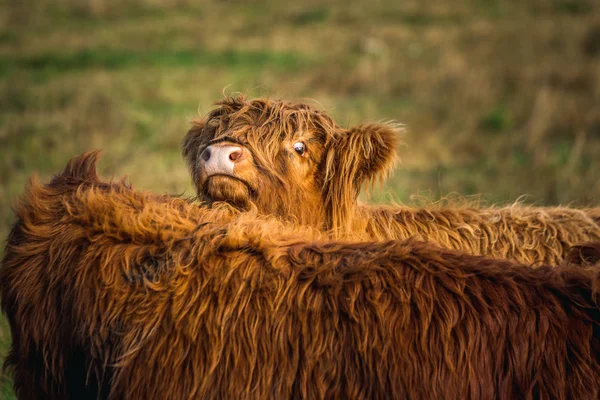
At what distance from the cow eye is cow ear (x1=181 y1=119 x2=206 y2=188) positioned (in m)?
0.58

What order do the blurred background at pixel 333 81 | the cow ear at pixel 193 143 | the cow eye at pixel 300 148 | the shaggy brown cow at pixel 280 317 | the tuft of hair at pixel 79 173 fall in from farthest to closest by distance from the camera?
the blurred background at pixel 333 81 → the cow ear at pixel 193 143 → the cow eye at pixel 300 148 → the tuft of hair at pixel 79 173 → the shaggy brown cow at pixel 280 317

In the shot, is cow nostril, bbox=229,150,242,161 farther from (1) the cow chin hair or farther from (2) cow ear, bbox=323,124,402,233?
(2) cow ear, bbox=323,124,402,233

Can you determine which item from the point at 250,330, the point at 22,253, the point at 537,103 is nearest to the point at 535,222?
the point at 250,330

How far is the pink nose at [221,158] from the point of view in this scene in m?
4.21

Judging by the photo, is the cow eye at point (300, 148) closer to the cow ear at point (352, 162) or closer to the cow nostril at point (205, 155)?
the cow ear at point (352, 162)

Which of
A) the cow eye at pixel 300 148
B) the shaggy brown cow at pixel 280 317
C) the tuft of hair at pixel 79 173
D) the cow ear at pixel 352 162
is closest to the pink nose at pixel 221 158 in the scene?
the cow eye at pixel 300 148

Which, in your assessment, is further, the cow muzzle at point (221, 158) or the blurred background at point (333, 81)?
the blurred background at point (333, 81)

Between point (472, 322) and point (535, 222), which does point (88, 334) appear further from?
point (535, 222)

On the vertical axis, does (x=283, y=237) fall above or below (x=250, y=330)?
above

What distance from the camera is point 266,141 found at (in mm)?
4562

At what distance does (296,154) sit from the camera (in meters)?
4.69

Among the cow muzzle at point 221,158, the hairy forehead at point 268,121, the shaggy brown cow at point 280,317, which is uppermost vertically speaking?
the hairy forehead at point 268,121

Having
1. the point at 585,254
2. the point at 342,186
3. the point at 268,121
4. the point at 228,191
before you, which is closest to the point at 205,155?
the point at 228,191

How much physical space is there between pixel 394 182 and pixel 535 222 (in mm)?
5326
